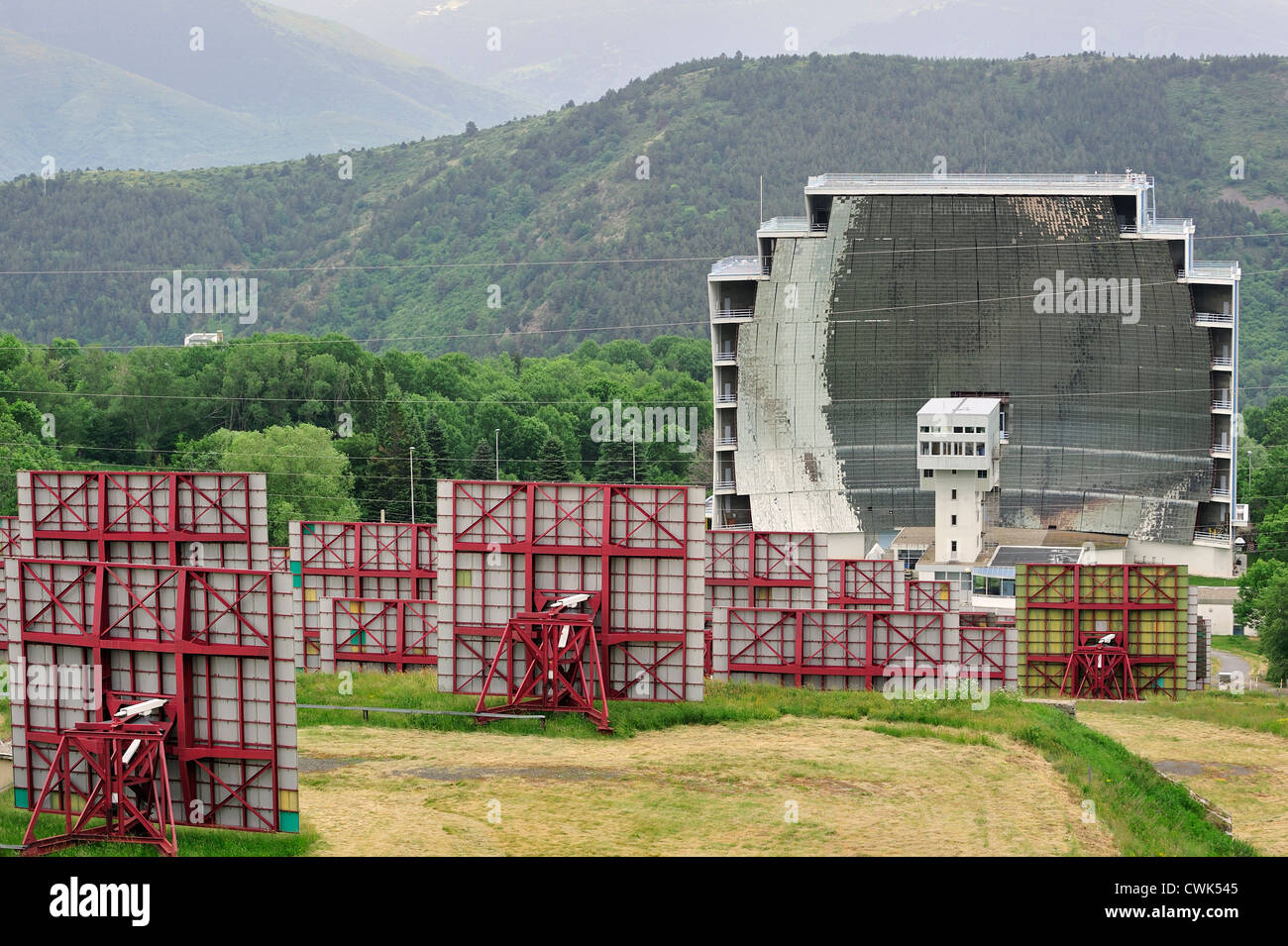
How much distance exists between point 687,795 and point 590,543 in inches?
335

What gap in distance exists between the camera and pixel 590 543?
41.2m

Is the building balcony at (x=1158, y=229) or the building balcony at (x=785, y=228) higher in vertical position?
the building balcony at (x=785, y=228)

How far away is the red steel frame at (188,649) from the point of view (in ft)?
95.6

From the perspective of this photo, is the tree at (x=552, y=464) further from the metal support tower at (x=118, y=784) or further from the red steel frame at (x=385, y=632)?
the metal support tower at (x=118, y=784)

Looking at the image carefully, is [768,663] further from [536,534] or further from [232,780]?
[232,780]

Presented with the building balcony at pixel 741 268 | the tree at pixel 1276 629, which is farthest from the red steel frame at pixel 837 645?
the building balcony at pixel 741 268

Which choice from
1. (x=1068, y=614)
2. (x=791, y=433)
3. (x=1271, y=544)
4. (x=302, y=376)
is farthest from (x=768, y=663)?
(x=302, y=376)

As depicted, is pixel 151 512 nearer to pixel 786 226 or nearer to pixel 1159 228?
pixel 786 226

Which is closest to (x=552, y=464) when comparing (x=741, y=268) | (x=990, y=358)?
(x=741, y=268)

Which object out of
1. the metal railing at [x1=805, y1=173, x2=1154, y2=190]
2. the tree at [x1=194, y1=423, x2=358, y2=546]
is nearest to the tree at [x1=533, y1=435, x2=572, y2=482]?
the tree at [x1=194, y1=423, x2=358, y2=546]

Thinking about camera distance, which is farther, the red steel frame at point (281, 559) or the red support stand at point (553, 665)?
the red steel frame at point (281, 559)

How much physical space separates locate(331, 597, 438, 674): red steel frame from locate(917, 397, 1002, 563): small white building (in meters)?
38.2

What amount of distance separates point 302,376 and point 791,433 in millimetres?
41558

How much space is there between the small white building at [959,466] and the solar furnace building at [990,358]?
350 inches
